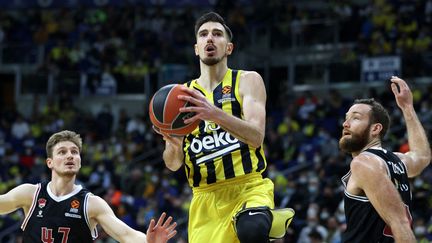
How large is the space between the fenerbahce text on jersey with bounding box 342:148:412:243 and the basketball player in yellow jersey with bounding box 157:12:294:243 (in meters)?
0.76

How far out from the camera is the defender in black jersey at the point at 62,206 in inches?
287

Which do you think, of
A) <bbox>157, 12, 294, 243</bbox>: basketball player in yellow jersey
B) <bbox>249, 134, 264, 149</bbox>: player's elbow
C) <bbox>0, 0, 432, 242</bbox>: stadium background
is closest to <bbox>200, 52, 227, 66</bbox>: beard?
<bbox>157, 12, 294, 243</bbox>: basketball player in yellow jersey

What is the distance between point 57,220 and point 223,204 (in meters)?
1.47

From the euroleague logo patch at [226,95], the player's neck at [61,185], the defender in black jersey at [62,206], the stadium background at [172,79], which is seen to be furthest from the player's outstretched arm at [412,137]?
the stadium background at [172,79]

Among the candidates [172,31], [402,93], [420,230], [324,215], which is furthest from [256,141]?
[172,31]

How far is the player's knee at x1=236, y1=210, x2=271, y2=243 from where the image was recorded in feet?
21.2

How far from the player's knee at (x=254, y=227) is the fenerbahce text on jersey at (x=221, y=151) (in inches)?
18.9

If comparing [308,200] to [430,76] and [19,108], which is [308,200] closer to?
[430,76]

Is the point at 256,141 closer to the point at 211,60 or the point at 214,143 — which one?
the point at 214,143

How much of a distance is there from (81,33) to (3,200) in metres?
18.1

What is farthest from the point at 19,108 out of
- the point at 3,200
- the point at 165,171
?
the point at 3,200

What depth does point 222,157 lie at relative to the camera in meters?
7.02

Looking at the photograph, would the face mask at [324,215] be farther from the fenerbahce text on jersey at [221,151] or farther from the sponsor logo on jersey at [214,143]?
the sponsor logo on jersey at [214,143]

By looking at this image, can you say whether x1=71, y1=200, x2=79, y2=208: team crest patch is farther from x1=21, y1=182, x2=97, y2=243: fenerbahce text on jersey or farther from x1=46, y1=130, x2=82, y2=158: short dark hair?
x1=46, y1=130, x2=82, y2=158: short dark hair
